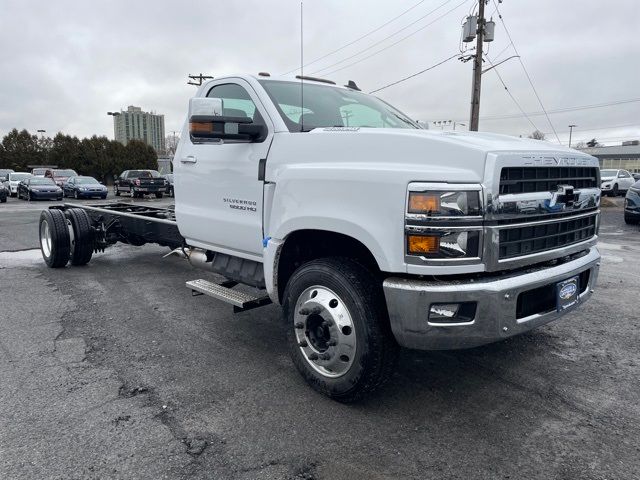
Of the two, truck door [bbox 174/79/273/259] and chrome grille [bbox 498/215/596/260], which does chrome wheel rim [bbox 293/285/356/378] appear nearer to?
truck door [bbox 174/79/273/259]

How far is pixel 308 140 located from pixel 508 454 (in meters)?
2.23

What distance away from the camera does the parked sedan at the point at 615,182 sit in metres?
27.0

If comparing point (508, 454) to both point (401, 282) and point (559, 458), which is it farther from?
point (401, 282)

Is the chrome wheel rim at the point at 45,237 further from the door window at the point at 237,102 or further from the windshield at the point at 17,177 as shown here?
the windshield at the point at 17,177

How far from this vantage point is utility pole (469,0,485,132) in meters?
19.2

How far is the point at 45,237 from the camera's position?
7383 millimetres

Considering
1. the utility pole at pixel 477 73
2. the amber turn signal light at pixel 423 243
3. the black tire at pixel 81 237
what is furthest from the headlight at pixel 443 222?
the utility pole at pixel 477 73

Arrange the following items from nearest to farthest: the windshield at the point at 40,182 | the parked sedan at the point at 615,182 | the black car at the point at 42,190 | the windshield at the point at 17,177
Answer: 1. the black car at the point at 42,190
2. the parked sedan at the point at 615,182
3. the windshield at the point at 40,182
4. the windshield at the point at 17,177

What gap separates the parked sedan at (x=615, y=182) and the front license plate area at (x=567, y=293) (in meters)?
27.6

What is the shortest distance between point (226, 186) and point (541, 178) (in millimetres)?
2411

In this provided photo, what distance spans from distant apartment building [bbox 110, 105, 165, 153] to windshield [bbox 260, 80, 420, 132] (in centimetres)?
6863

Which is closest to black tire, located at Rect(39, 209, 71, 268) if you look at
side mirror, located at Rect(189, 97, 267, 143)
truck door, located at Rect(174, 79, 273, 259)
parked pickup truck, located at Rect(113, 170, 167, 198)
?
truck door, located at Rect(174, 79, 273, 259)

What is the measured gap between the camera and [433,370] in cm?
364

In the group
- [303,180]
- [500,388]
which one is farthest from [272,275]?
[500,388]
